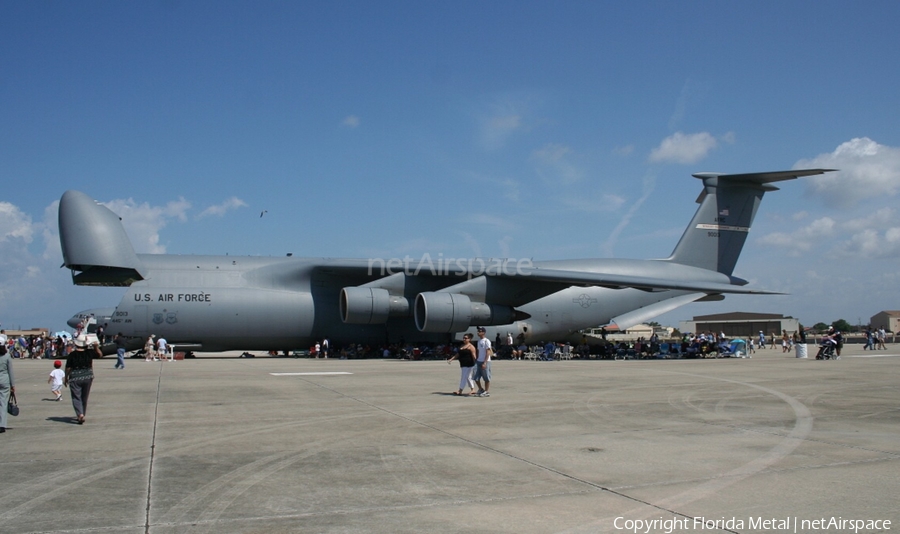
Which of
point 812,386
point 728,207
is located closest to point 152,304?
point 812,386

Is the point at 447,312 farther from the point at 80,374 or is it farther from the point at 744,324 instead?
the point at 744,324

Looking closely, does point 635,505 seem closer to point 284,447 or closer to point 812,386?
point 284,447

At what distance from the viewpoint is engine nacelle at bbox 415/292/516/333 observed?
23.7 meters

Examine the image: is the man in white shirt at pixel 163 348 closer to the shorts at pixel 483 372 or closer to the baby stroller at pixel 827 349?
the shorts at pixel 483 372

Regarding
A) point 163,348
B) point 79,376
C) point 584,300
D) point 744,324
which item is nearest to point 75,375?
point 79,376

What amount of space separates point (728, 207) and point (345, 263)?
16046mm

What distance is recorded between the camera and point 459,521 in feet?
15.0

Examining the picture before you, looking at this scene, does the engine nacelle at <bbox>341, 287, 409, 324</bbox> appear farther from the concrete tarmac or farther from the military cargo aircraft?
the concrete tarmac

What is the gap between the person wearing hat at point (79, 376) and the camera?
8594mm

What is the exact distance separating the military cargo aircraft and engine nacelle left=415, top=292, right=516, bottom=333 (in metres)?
0.04

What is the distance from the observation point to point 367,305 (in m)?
23.8

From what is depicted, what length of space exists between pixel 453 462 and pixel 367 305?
57.7ft

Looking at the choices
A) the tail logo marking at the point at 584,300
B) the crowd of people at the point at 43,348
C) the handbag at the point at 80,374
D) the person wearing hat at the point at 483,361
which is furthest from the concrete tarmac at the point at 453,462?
the tail logo marking at the point at 584,300

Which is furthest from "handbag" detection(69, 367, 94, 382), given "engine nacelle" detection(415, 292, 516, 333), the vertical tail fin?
the vertical tail fin
